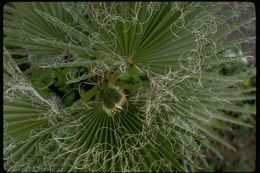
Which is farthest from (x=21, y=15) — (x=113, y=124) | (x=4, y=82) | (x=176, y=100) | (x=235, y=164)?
(x=235, y=164)

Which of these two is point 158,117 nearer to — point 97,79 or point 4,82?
point 97,79

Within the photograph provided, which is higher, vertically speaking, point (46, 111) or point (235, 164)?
point (46, 111)

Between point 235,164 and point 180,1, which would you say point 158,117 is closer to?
point 180,1

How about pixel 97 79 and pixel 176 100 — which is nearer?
pixel 176 100

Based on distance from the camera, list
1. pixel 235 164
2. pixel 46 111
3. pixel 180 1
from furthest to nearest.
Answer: pixel 235 164 → pixel 46 111 → pixel 180 1

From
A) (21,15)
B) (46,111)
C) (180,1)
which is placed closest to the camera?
(180,1)

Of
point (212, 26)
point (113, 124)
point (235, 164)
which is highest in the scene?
point (212, 26)
